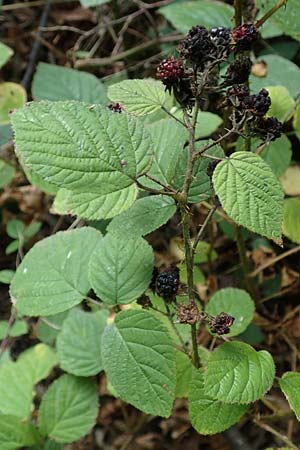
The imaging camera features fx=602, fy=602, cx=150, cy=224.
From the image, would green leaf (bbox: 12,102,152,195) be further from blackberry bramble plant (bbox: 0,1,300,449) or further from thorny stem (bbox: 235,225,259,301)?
thorny stem (bbox: 235,225,259,301)

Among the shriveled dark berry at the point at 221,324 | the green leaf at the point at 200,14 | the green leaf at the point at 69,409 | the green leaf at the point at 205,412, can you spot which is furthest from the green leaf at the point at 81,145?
the green leaf at the point at 200,14

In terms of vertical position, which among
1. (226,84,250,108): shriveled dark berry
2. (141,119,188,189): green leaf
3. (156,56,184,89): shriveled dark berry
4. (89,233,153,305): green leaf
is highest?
(156,56,184,89): shriveled dark berry

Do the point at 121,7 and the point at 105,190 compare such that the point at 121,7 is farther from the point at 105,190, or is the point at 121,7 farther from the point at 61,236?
the point at 105,190

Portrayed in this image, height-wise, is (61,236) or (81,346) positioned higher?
(61,236)

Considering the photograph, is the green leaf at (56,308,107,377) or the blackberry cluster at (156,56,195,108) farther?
the green leaf at (56,308,107,377)

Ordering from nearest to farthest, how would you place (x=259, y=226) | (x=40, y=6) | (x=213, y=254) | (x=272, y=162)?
(x=259, y=226)
(x=272, y=162)
(x=213, y=254)
(x=40, y=6)

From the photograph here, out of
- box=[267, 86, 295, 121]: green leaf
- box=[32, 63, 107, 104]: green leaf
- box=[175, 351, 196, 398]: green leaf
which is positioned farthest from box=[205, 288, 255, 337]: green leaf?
box=[32, 63, 107, 104]: green leaf

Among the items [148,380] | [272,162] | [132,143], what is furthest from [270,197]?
[272,162]
